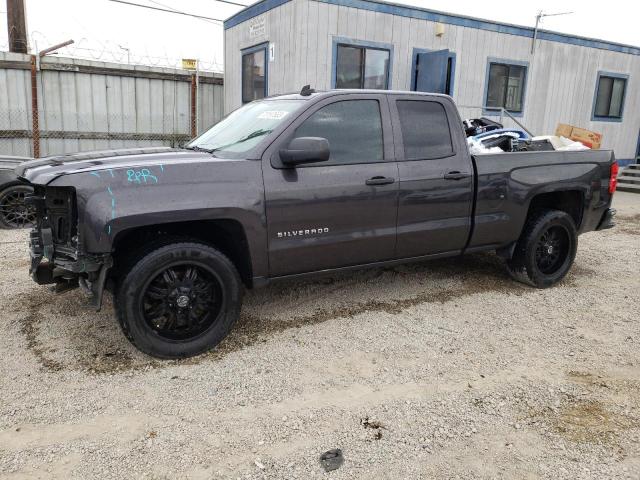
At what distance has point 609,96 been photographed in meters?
14.9

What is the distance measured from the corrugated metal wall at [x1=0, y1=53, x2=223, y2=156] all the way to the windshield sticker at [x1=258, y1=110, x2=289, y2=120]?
787cm

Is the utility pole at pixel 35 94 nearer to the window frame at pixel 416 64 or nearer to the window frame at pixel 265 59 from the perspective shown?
the window frame at pixel 265 59

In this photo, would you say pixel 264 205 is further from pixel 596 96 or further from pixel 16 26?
pixel 596 96

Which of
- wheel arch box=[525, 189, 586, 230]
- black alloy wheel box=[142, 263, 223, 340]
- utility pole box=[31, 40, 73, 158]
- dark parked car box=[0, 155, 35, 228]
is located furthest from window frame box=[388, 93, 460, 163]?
utility pole box=[31, 40, 73, 158]

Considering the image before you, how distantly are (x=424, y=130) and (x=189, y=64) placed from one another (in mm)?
10013

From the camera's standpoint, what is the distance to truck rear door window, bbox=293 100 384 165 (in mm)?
3959

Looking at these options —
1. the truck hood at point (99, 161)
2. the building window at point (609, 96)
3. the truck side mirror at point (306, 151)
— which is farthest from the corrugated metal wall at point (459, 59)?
the truck side mirror at point (306, 151)

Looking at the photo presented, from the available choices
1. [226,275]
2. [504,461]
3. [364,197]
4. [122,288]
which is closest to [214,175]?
[226,275]

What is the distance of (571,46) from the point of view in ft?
44.7

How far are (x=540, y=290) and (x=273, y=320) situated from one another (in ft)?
9.03

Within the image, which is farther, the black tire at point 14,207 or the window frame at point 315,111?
the black tire at point 14,207

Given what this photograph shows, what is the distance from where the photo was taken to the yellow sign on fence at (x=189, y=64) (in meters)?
12.7

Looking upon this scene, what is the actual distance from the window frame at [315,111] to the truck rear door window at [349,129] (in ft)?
0.08

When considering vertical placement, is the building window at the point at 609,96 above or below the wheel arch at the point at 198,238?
above
